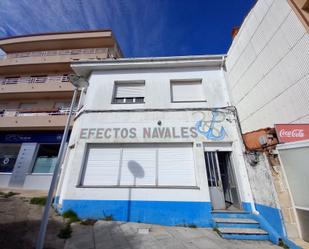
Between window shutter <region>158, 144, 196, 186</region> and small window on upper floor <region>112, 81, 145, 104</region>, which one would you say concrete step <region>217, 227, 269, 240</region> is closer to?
window shutter <region>158, 144, 196, 186</region>

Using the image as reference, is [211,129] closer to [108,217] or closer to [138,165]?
[138,165]

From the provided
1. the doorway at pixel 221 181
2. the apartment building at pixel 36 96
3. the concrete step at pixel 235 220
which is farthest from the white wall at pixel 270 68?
the apartment building at pixel 36 96

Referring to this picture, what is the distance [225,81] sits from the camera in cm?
788

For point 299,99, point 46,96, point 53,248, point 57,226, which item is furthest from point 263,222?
point 46,96

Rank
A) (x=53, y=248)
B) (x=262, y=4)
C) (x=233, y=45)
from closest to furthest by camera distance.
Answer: (x=53, y=248) < (x=262, y=4) < (x=233, y=45)

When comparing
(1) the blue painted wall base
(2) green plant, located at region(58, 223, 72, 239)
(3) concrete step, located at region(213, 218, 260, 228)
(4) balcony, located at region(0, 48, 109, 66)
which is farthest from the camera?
(4) balcony, located at region(0, 48, 109, 66)

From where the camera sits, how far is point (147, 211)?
19.2ft

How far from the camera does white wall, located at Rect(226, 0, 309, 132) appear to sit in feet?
14.0

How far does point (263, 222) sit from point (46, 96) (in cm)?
1657

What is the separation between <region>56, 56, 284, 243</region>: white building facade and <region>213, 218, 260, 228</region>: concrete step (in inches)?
11.8

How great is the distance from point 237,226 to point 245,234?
0.39m

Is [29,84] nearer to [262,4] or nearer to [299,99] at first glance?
[262,4]

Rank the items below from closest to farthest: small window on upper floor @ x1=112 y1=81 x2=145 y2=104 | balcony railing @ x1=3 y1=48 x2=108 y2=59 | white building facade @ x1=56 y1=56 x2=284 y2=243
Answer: white building facade @ x1=56 y1=56 x2=284 y2=243
small window on upper floor @ x1=112 y1=81 x2=145 y2=104
balcony railing @ x1=3 y1=48 x2=108 y2=59

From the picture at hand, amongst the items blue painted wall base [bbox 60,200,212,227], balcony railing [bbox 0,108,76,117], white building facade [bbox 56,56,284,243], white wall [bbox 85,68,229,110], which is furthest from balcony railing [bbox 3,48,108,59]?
blue painted wall base [bbox 60,200,212,227]
